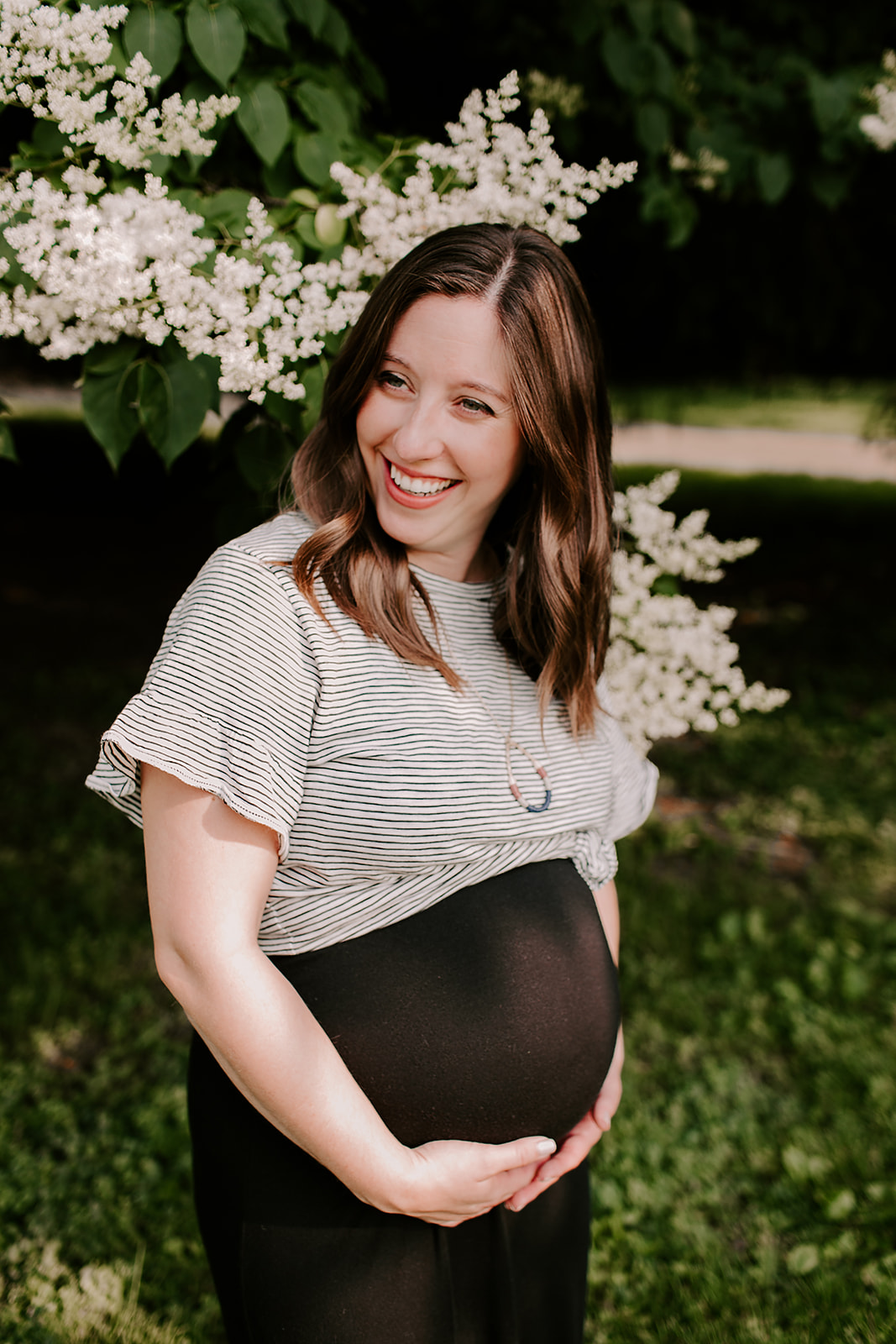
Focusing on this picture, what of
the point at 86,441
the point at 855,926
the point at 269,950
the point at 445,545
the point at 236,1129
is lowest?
the point at 86,441

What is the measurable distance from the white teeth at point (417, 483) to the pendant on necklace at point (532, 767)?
40cm

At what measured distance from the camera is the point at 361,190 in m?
1.62

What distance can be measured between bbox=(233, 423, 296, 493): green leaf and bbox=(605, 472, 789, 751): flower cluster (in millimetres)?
714

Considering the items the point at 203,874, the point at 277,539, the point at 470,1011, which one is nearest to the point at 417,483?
the point at 277,539

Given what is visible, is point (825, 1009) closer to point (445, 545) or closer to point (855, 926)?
point (855, 926)

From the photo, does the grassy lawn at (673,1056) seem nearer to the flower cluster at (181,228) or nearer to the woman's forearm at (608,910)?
the woman's forearm at (608,910)

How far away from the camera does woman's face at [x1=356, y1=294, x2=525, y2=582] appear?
140 centimetres

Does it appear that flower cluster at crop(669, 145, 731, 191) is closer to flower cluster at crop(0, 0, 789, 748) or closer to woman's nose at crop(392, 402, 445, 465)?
flower cluster at crop(0, 0, 789, 748)

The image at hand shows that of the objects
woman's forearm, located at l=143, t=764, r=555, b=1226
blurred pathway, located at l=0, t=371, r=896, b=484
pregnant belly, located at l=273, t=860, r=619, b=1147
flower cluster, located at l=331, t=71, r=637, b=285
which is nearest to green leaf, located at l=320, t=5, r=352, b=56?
flower cluster, located at l=331, t=71, r=637, b=285

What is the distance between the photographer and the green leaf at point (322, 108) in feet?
5.65

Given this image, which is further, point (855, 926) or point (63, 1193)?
point (855, 926)

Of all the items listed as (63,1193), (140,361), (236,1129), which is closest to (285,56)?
(140,361)

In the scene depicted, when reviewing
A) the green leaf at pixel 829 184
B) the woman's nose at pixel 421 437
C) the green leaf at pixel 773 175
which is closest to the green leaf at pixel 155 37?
the woman's nose at pixel 421 437

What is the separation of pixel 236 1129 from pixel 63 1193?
1.53 metres
